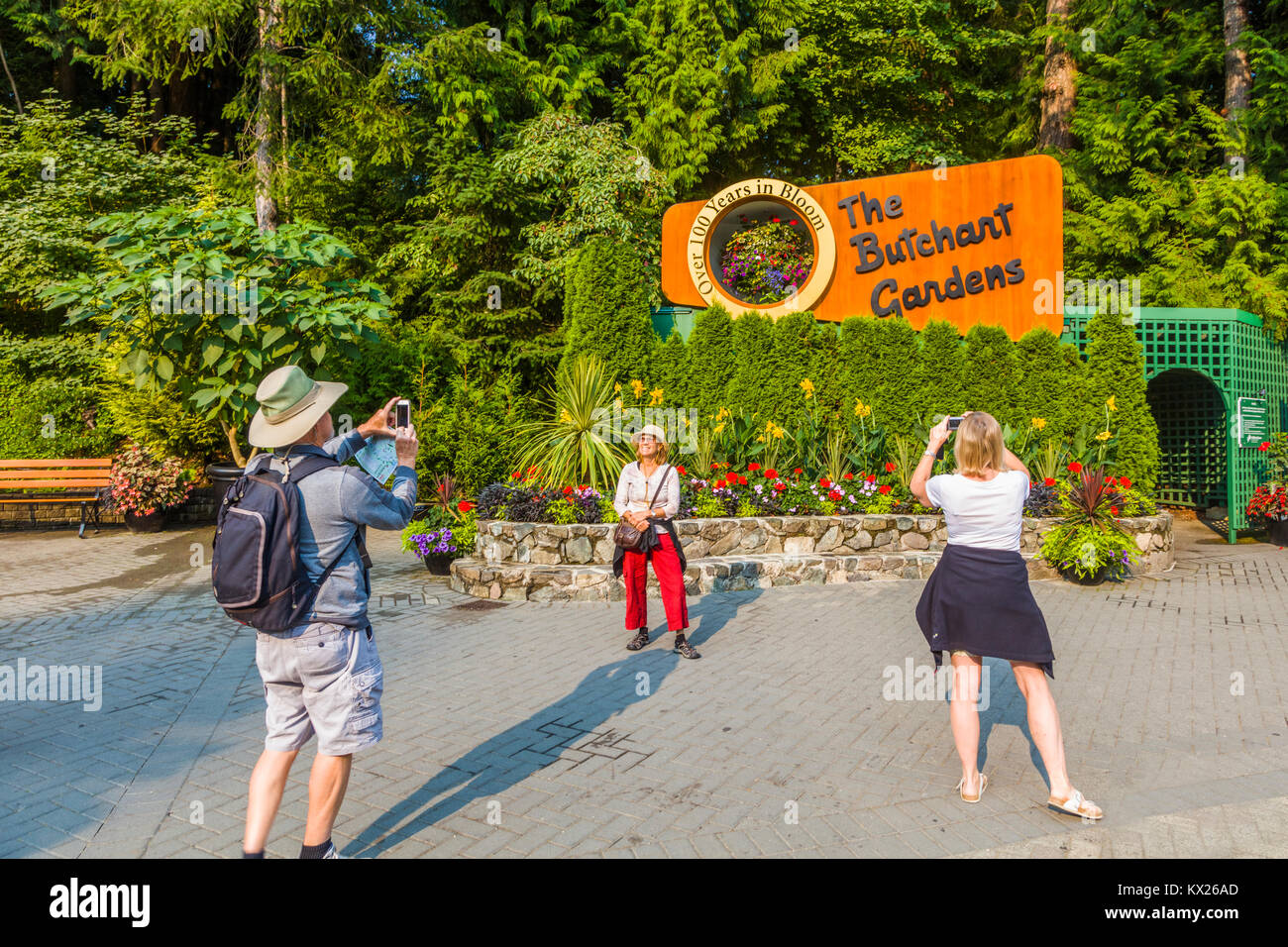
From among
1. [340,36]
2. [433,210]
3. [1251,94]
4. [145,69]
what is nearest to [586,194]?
[433,210]

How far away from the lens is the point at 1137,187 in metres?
16.7

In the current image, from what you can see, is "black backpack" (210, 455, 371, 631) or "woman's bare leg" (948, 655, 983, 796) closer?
"black backpack" (210, 455, 371, 631)

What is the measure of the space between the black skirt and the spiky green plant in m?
6.23

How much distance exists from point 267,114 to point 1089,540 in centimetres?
1432

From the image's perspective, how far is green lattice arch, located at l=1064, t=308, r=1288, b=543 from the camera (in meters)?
12.5

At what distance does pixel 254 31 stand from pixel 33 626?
12.8m

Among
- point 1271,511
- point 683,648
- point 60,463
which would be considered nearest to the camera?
point 683,648

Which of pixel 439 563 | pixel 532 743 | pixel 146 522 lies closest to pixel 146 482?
pixel 146 522

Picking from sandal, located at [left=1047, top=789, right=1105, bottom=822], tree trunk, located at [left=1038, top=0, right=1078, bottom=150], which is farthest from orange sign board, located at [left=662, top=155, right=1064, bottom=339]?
sandal, located at [left=1047, top=789, right=1105, bottom=822]

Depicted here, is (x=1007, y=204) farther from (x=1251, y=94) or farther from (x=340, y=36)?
(x=340, y=36)

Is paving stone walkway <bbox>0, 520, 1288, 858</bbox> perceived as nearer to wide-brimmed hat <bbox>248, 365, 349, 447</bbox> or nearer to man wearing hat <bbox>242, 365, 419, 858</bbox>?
man wearing hat <bbox>242, 365, 419, 858</bbox>

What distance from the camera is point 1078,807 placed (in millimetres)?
3814

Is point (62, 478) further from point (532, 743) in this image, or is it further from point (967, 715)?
point (967, 715)

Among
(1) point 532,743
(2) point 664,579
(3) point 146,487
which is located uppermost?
(3) point 146,487
